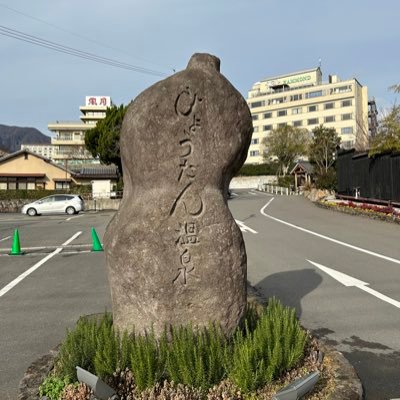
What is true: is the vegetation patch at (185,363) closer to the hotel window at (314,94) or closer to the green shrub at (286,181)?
the green shrub at (286,181)

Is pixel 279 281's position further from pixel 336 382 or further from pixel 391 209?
pixel 391 209

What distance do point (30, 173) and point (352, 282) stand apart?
134 feet

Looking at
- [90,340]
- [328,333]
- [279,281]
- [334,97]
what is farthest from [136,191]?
[334,97]

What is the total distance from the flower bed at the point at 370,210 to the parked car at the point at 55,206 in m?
18.1

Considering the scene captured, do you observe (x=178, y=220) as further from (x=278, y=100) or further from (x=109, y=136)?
(x=278, y=100)

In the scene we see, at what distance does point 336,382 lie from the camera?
3.27 metres

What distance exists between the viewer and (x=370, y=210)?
1973cm

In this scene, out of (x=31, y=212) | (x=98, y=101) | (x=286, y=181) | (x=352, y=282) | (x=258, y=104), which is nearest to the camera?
(x=352, y=282)

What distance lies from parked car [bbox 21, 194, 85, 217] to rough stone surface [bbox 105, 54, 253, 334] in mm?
28197

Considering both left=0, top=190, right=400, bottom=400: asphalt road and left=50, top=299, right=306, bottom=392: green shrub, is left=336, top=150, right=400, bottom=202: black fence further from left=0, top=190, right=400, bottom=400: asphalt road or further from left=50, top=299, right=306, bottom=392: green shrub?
left=50, top=299, right=306, bottom=392: green shrub

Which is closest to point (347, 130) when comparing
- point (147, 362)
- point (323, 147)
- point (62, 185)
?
point (323, 147)

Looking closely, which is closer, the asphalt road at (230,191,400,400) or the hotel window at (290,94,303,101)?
the asphalt road at (230,191,400,400)

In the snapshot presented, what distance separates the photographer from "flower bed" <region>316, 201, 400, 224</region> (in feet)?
57.8

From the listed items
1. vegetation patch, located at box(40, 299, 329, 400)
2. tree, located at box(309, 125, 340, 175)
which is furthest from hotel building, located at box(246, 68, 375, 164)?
vegetation patch, located at box(40, 299, 329, 400)
